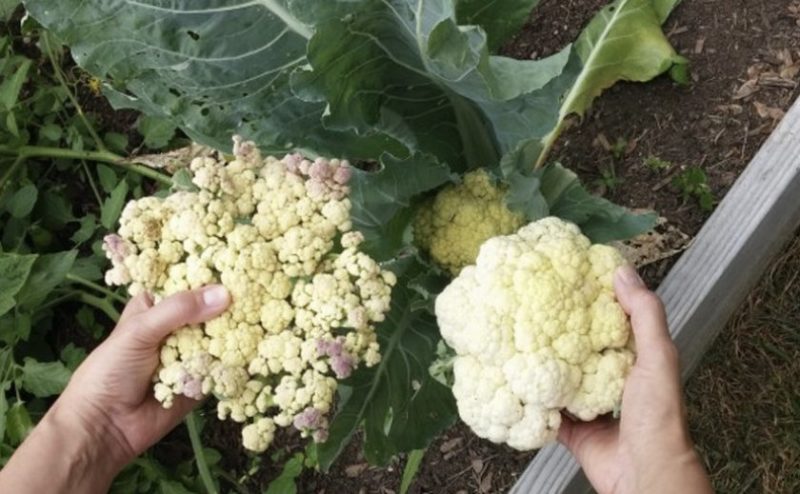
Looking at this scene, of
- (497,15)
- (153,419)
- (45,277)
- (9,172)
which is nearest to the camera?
(153,419)

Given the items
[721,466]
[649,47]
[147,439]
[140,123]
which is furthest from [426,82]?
[721,466]

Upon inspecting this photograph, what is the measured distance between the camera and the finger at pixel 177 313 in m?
1.16

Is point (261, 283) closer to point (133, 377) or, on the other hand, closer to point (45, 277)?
point (133, 377)

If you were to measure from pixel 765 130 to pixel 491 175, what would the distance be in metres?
0.62

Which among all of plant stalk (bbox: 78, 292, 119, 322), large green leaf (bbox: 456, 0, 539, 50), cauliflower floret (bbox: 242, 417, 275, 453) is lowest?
plant stalk (bbox: 78, 292, 119, 322)

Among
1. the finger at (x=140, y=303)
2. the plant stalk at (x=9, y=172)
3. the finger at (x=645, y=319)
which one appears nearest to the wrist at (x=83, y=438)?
the finger at (x=140, y=303)

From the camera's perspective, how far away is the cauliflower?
5.01 ft

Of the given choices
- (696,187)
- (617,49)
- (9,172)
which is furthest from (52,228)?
(696,187)

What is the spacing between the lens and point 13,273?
1.71 m

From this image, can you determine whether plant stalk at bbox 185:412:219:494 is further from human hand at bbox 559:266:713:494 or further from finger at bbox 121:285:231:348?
human hand at bbox 559:266:713:494

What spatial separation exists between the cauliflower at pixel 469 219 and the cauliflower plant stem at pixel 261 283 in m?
0.33

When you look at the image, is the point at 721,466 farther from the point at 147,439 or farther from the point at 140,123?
the point at 140,123

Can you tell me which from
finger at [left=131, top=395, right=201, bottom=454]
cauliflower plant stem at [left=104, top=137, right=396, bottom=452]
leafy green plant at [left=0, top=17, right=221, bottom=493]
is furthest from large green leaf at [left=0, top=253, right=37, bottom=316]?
cauliflower plant stem at [left=104, top=137, right=396, bottom=452]

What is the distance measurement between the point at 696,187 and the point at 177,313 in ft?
3.47
